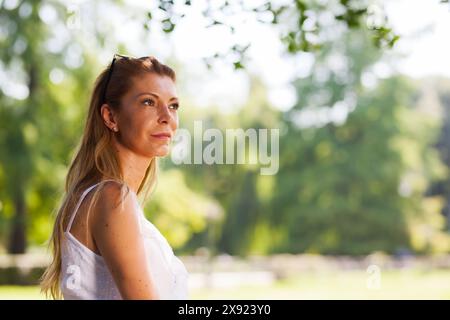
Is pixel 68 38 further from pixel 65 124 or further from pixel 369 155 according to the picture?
pixel 369 155

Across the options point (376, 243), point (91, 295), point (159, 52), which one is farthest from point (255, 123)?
point (91, 295)

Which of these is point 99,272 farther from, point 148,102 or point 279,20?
point 279,20

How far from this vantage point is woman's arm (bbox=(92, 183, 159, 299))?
1.57 meters

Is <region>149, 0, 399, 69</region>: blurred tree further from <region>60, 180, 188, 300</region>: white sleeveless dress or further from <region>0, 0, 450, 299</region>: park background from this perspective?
<region>0, 0, 450, 299</region>: park background

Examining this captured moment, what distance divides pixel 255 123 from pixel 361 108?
537cm

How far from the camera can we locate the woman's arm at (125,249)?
157 cm

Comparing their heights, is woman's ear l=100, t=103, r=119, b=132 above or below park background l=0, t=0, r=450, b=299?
below

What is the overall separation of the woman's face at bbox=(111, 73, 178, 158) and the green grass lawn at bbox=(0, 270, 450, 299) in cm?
A: 1501

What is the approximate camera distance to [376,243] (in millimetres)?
32781

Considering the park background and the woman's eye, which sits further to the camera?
the park background

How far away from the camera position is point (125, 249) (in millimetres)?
1578

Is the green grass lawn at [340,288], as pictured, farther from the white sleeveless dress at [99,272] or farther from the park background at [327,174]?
the white sleeveless dress at [99,272]

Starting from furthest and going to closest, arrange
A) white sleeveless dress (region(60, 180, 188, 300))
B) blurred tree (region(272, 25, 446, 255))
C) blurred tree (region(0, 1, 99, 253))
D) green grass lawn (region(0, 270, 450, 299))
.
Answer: blurred tree (region(272, 25, 446, 255)) → blurred tree (region(0, 1, 99, 253)) → green grass lawn (region(0, 270, 450, 299)) → white sleeveless dress (region(60, 180, 188, 300))

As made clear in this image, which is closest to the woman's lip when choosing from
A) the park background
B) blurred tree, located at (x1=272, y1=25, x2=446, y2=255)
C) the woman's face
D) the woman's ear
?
the woman's face
